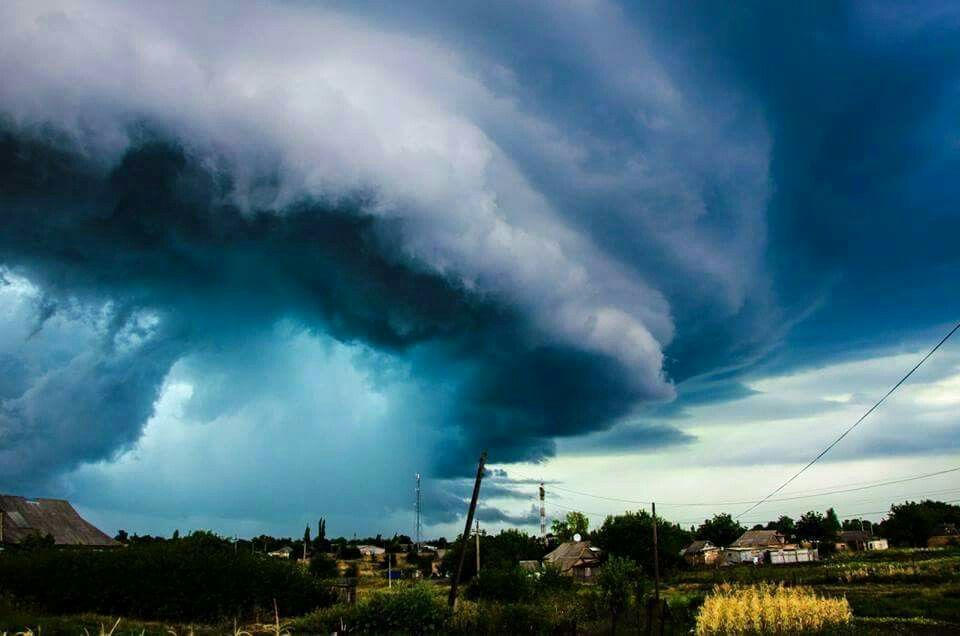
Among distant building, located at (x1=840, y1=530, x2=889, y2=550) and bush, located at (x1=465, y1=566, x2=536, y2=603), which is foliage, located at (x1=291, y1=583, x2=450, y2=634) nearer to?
bush, located at (x1=465, y1=566, x2=536, y2=603)

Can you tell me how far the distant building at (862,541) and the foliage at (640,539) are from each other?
47.9m

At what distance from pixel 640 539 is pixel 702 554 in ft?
98.0

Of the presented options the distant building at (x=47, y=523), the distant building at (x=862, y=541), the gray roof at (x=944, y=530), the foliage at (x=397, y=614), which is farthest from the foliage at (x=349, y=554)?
the gray roof at (x=944, y=530)

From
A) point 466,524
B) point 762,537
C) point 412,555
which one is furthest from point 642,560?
point 466,524

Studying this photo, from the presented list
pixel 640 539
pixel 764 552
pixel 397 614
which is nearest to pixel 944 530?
pixel 764 552

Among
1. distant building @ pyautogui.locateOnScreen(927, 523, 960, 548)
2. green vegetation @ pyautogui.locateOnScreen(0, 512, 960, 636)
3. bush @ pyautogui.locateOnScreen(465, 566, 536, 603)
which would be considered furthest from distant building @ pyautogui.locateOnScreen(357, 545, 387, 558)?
distant building @ pyautogui.locateOnScreen(927, 523, 960, 548)

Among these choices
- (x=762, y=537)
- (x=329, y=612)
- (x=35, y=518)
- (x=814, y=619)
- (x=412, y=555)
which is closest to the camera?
(x=814, y=619)

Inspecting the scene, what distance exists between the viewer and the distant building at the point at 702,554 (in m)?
106

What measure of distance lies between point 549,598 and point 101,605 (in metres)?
25.8

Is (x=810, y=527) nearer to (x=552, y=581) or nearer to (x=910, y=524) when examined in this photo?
(x=910, y=524)

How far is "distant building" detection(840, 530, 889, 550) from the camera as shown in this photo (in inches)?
4792

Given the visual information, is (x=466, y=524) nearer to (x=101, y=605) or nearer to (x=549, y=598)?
(x=549, y=598)

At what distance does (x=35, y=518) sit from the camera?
5956 cm

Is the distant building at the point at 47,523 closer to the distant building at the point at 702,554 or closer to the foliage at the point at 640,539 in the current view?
the foliage at the point at 640,539
